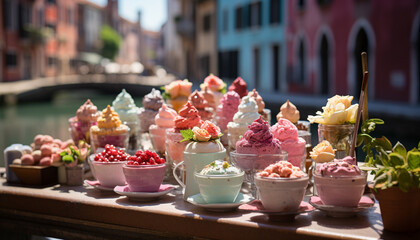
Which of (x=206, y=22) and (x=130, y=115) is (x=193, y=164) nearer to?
(x=130, y=115)

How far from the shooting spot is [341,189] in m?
2.42

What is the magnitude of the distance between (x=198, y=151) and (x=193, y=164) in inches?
2.8

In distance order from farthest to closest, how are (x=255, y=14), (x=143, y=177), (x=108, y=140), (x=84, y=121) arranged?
(x=255, y=14) → (x=84, y=121) → (x=108, y=140) → (x=143, y=177)

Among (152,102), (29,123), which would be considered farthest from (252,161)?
(29,123)

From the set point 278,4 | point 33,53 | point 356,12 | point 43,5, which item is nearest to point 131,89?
point 33,53

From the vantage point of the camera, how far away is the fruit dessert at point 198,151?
272 centimetres

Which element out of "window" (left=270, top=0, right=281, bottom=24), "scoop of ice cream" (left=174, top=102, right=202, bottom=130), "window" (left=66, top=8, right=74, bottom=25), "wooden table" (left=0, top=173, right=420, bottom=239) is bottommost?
"wooden table" (left=0, top=173, right=420, bottom=239)

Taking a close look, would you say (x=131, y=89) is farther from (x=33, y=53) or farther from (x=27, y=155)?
(x=27, y=155)

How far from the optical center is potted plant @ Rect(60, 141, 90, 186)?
10.7 feet

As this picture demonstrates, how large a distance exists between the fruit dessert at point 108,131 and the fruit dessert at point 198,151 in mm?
698

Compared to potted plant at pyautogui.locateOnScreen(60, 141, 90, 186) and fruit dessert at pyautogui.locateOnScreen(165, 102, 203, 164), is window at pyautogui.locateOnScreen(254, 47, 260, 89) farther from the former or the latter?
fruit dessert at pyautogui.locateOnScreen(165, 102, 203, 164)

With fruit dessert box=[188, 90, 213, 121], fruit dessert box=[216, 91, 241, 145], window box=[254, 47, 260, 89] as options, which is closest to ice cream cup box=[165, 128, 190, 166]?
fruit dessert box=[188, 90, 213, 121]

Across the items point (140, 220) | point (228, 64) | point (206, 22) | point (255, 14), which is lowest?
point (140, 220)

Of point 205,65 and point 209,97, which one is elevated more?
point 205,65
